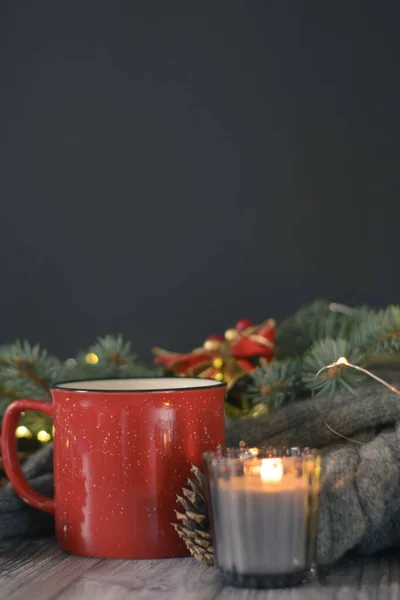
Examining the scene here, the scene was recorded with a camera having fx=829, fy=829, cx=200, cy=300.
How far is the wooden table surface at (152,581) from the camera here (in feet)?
1.68

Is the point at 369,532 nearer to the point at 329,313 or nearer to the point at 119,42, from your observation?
the point at 329,313

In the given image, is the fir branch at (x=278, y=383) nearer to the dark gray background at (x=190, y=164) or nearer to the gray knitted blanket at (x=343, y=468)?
the gray knitted blanket at (x=343, y=468)

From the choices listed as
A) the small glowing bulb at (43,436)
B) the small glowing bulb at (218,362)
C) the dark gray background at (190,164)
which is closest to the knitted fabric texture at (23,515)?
the small glowing bulb at (43,436)

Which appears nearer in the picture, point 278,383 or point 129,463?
point 129,463

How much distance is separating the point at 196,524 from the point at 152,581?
54 mm

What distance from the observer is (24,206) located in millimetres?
1254

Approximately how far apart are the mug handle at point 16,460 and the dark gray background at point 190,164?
21.4 inches

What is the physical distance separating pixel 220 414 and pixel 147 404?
0.22 feet

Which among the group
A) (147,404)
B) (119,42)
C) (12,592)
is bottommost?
(12,592)

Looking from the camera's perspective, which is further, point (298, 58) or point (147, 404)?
point (298, 58)

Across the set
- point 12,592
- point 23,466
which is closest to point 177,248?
point 23,466

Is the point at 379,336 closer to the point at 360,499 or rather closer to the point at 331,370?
the point at 331,370

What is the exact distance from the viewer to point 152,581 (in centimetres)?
55

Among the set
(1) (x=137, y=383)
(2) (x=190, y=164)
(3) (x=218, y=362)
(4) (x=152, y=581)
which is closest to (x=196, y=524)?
(4) (x=152, y=581)
